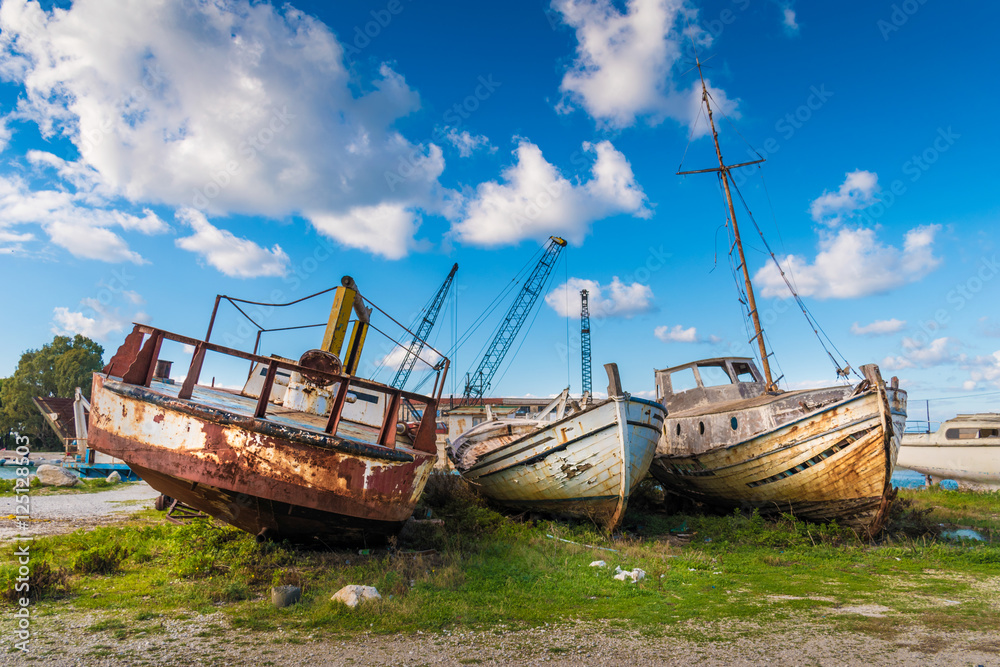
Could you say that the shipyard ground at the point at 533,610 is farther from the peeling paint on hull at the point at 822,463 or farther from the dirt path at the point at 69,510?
the dirt path at the point at 69,510

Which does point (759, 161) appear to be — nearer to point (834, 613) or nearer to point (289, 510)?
point (834, 613)

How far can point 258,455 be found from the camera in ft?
18.8

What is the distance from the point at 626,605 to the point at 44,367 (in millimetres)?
65838

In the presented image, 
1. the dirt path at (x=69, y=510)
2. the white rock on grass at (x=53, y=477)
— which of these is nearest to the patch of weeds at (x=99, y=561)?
the dirt path at (x=69, y=510)

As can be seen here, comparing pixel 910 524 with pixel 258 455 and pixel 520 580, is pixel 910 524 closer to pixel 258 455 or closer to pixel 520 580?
pixel 520 580

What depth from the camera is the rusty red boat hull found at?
18.8ft

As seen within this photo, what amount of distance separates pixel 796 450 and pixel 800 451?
0.07 metres

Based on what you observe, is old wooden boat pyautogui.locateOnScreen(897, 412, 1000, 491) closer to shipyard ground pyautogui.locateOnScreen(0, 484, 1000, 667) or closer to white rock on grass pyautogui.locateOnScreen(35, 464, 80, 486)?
shipyard ground pyautogui.locateOnScreen(0, 484, 1000, 667)

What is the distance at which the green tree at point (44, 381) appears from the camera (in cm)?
4781

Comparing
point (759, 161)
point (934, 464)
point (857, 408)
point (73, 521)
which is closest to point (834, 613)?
point (857, 408)

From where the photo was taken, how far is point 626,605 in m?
5.57

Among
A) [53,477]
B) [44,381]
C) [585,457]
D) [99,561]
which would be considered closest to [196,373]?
[99,561]

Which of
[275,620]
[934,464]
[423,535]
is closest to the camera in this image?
[275,620]

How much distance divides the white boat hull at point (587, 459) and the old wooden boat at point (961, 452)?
17.5m
